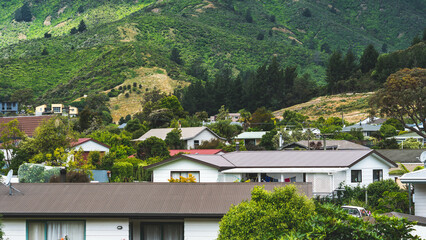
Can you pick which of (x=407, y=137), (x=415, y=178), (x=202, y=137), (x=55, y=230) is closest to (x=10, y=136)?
(x=202, y=137)

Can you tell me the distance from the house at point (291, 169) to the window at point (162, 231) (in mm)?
13634

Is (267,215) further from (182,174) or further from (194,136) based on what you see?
(194,136)

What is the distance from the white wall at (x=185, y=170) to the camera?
3512cm

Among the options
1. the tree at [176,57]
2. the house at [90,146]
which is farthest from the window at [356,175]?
the tree at [176,57]

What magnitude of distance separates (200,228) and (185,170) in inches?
602

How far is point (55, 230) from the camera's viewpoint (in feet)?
68.2

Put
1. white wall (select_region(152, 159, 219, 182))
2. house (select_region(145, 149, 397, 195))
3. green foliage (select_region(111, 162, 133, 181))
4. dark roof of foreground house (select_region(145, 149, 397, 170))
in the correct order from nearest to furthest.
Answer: house (select_region(145, 149, 397, 195))
white wall (select_region(152, 159, 219, 182))
dark roof of foreground house (select_region(145, 149, 397, 170))
green foliage (select_region(111, 162, 133, 181))

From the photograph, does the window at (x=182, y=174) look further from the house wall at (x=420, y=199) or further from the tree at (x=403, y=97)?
the tree at (x=403, y=97)

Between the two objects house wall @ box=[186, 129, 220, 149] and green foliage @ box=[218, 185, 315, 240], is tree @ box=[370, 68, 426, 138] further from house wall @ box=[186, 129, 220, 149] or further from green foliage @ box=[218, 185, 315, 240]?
green foliage @ box=[218, 185, 315, 240]

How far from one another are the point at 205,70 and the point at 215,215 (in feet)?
498

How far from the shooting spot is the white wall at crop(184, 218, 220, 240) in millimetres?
20047

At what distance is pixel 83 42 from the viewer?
607 feet

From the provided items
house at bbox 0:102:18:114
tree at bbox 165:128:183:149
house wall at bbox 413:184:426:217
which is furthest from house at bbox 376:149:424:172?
house at bbox 0:102:18:114

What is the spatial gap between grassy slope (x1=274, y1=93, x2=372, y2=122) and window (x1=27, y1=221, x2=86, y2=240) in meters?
90.5
